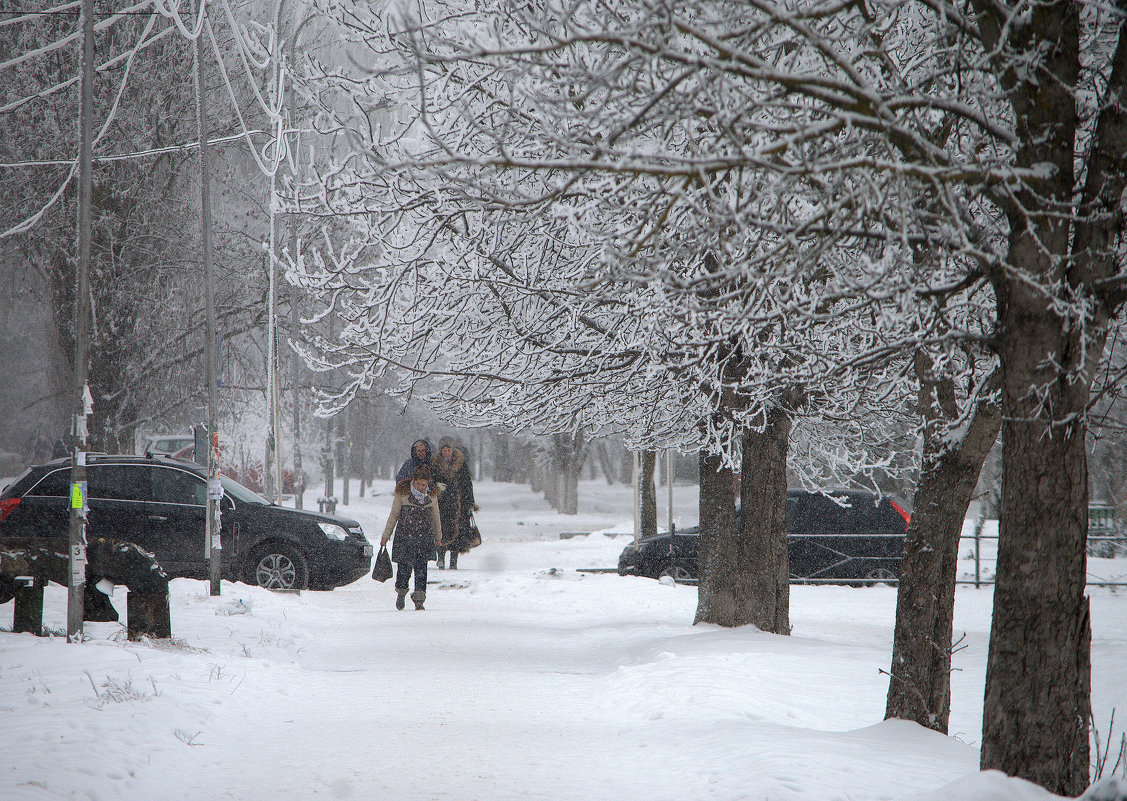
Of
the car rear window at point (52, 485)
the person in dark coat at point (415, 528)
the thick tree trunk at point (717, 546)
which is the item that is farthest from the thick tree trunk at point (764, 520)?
the car rear window at point (52, 485)

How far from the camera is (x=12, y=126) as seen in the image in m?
18.9

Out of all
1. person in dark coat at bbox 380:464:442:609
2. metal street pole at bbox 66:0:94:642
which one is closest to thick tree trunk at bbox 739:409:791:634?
person in dark coat at bbox 380:464:442:609

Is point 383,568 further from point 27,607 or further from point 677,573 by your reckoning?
point 677,573

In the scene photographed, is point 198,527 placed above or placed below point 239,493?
below

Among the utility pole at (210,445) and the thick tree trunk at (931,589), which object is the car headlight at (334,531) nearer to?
the utility pole at (210,445)

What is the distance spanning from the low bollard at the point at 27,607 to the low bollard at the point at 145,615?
2.97 feet

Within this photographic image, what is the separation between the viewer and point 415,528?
12.0 meters

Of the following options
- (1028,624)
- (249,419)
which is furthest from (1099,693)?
(249,419)

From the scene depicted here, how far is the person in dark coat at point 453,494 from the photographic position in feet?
53.8

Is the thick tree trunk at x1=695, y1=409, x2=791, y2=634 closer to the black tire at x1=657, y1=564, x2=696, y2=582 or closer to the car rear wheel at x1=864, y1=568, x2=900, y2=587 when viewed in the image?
the black tire at x1=657, y1=564, x2=696, y2=582

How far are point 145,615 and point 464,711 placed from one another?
314cm

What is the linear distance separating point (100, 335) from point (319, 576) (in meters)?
10.4

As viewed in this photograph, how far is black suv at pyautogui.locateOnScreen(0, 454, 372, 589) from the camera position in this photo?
43.3 feet

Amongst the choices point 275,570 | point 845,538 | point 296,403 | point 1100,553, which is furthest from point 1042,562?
point 296,403
